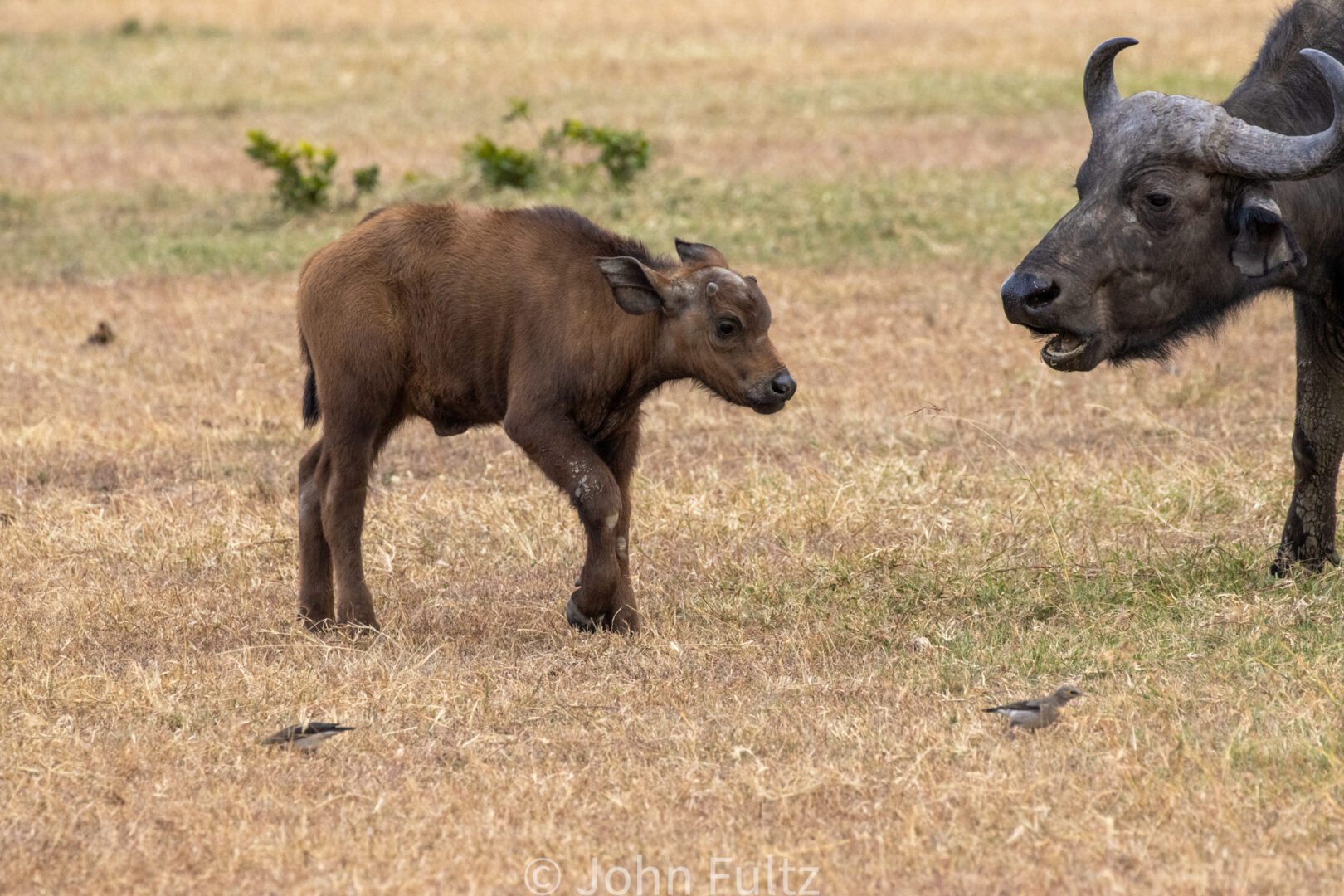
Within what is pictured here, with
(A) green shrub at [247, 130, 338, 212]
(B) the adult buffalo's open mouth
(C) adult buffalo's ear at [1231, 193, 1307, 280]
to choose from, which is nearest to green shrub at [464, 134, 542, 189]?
(A) green shrub at [247, 130, 338, 212]

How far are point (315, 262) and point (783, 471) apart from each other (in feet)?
9.13

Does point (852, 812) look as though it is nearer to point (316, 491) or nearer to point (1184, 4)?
point (316, 491)

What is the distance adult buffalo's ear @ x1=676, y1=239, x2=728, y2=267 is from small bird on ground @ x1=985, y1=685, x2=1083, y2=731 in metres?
1.98

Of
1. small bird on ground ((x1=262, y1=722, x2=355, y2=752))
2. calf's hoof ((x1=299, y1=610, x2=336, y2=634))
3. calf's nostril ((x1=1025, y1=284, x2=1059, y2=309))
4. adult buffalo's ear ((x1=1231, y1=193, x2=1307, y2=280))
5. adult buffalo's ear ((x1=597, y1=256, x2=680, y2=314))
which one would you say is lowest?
calf's hoof ((x1=299, y1=610, x2=336, y2=634))

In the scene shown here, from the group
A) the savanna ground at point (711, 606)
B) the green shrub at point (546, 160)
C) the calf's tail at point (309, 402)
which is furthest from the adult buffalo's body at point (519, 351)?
the green shrub at point (546, 160)

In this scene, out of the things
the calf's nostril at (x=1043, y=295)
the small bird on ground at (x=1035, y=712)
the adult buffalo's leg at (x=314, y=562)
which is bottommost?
the adult buffalo's leg at (x=314, y=562)

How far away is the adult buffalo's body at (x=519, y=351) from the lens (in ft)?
20.5

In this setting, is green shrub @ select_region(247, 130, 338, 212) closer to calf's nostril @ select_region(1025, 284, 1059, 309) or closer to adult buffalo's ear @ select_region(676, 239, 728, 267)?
adult buffalo's ear @ select_region(676, 239, 728, 267)

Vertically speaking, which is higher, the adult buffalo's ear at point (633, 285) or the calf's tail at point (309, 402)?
the adult buffalo's ear at point (633, 285)

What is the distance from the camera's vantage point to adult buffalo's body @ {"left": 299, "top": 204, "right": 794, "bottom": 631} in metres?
6.24

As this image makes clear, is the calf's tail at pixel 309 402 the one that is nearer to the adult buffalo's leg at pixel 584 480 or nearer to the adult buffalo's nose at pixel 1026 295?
the adult buffalo's leg at pixel 584 480

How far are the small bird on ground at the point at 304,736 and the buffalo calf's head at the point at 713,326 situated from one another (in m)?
1.76

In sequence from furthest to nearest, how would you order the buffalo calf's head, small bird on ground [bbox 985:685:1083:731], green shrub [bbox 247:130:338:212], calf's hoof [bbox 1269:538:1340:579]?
green shrub [bbox 247:130:338:212], calf's hoof [bbox 1269:538:1340:579], the buffalo calf's head, small bird on ground [bbox 985:685:1083:731]

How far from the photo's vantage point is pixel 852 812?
4766mm
